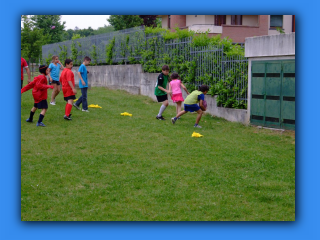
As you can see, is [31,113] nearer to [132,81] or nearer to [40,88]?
[40,88]

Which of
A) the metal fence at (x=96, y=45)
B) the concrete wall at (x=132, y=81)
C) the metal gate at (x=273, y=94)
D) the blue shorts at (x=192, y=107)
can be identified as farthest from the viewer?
the metal fence at (x=96, y=45)

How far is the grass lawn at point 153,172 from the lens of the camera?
497 cm

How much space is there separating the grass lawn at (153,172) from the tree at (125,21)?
34284 mm

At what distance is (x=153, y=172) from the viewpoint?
21.7ft

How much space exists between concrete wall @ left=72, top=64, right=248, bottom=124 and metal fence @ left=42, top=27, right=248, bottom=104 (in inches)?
18.3

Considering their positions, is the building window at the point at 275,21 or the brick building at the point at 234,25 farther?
the building window at the point at 275,21

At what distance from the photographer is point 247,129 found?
1097 cm

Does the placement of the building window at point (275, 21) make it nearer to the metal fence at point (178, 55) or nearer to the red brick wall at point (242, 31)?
the red brick wall at point (242, 31)

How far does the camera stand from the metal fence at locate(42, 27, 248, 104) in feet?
39.6

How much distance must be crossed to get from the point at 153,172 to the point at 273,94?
5214 mm

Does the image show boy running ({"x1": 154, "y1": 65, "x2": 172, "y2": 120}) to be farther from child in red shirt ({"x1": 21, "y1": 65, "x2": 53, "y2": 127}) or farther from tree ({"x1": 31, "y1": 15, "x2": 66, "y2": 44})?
tree ({"x1": 31, "y1": 15, "x2": 66, "y2": 44})

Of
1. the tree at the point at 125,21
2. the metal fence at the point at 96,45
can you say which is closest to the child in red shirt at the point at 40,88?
the metal fence at the point at 96,45

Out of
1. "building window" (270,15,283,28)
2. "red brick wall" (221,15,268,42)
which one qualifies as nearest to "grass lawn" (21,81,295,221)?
"red brick wall" (221,15,268,42)

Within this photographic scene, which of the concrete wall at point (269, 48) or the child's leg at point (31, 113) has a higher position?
the concrete wall at point (269, 48)
